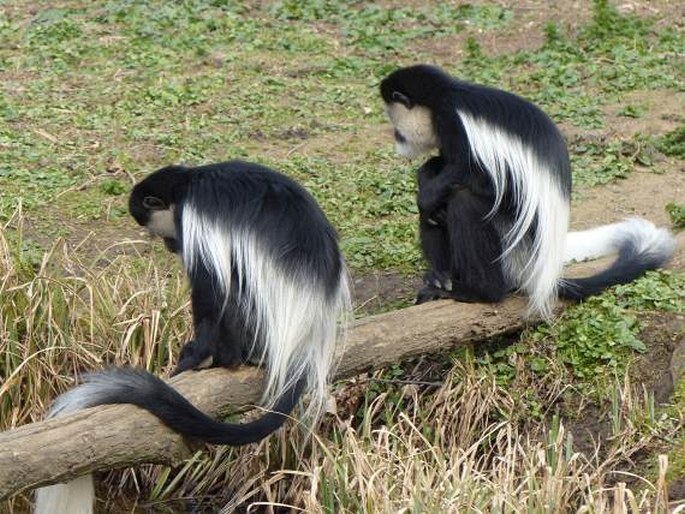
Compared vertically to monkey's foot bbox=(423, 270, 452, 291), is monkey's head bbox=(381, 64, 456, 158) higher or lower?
higher

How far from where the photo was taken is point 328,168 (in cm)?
662

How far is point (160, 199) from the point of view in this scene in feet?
13.8

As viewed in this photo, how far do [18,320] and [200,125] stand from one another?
2.70 m

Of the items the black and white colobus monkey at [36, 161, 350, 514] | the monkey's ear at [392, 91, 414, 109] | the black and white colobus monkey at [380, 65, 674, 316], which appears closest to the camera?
the black and white colobus monkey at [36, 161, 350, 514]

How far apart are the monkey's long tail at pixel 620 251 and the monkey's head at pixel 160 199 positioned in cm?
149

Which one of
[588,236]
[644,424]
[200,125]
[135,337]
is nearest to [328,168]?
[200,125]

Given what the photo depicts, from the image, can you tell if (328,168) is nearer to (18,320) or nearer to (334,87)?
(334,87)

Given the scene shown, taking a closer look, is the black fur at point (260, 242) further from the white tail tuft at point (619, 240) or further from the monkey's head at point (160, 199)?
the white tail tuft at point (619, 240)

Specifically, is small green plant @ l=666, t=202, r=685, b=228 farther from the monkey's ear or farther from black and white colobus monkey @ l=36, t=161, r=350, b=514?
black and white colobus monkey @ l=36, t=161, r=350, b=514

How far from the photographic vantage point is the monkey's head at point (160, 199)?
13.5 feet

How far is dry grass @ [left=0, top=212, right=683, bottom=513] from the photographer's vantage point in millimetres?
4160

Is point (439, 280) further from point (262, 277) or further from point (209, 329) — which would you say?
point (209, 329)

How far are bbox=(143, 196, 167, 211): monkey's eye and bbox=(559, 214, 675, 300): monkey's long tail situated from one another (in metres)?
1.52

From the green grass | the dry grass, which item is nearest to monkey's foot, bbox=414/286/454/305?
the dry grass
